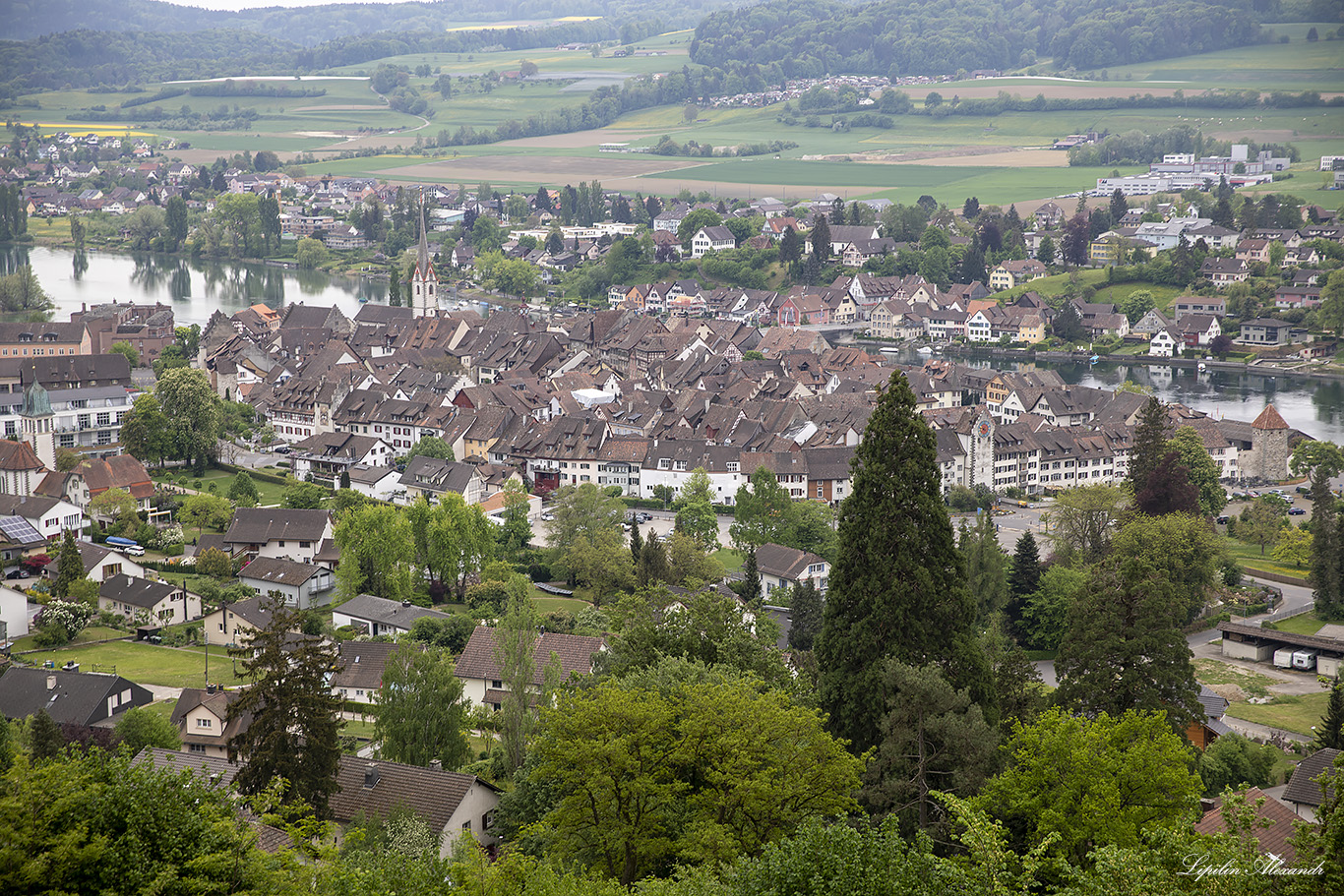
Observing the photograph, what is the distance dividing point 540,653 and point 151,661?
812 centimetres

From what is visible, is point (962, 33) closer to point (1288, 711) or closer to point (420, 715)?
point (1288, 711)

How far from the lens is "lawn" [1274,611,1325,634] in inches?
1167

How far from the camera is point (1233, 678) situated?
27.2 m

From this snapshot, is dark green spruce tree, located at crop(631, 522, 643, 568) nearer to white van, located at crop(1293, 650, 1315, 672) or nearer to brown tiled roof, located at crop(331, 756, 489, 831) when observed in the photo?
white van, located at crop(1293, 650, 1315, 672)

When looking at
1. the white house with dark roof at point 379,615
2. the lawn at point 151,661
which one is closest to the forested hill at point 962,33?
the white house with dark roof at point 379,615

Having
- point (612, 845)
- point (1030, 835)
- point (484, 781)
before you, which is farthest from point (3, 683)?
point (1030, 835)

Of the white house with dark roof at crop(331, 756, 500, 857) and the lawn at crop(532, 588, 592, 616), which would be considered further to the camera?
the lawn at crop(532, 588, 592, 616)

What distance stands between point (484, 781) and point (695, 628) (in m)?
3.22

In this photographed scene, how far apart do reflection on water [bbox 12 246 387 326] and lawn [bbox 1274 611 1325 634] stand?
2136 inches

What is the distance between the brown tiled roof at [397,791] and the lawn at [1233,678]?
16.3 m

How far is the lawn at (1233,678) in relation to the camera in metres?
26.5

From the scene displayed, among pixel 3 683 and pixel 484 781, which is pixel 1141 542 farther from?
pixel 3 683

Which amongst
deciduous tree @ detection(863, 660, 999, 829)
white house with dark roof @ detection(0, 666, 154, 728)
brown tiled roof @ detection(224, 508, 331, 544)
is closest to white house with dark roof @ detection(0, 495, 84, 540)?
brown tiled roof @ detection(224, 508, 331, 544)

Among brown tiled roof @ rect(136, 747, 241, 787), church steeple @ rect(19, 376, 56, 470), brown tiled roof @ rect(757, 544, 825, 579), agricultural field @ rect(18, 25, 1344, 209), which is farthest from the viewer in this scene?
agricultural field @ rect(18, 25, 1344, 209)
